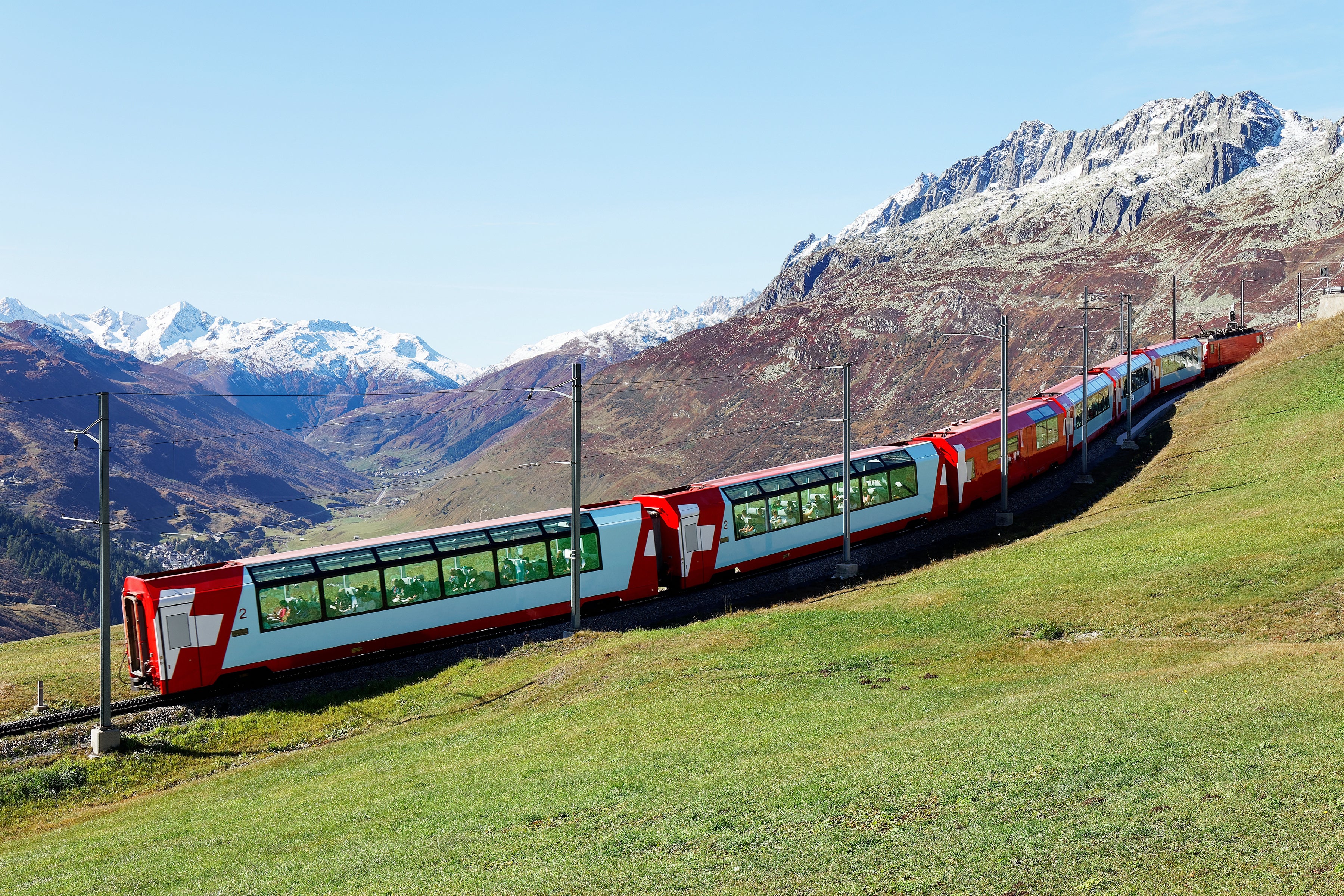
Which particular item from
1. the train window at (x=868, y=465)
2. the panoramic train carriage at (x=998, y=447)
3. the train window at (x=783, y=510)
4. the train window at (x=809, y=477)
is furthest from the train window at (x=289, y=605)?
the panoramic train carriage at (x=998, y=447)

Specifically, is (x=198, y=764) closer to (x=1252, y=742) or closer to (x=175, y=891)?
(x=175, y=891)

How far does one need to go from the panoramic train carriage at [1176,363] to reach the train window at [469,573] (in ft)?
194

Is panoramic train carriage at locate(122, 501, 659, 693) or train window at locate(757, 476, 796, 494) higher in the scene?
train window at locate(757, 476, 796, 494)

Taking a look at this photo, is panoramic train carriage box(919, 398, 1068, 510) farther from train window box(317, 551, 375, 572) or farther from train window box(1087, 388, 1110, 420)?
train window box(317, 551, 375, 572)

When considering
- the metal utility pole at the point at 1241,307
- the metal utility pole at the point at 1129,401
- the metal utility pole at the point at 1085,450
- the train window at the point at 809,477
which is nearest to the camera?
the train window at the point at 809,477

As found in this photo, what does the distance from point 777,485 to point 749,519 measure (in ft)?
7.48

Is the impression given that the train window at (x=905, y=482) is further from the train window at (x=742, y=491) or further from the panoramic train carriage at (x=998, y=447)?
the train window at (x=742, y=491)

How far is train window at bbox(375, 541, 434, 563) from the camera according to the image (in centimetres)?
3192

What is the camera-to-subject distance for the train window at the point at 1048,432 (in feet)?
172

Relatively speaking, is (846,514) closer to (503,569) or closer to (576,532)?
(576,532)

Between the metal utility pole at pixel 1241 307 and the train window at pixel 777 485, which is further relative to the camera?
the metal utility pole at pixel 1241 307

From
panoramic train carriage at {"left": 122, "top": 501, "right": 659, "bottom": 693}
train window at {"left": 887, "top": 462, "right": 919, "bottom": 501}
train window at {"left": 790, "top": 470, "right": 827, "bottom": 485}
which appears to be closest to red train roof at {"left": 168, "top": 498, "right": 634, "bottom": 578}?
panoramic train carriage at {"left": 122, "top": 501, "right": 659, "bottom": 693}

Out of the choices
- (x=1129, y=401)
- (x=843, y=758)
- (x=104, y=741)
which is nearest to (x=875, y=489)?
(x=1129, y=401)

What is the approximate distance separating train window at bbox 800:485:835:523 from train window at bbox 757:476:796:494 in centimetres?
80
